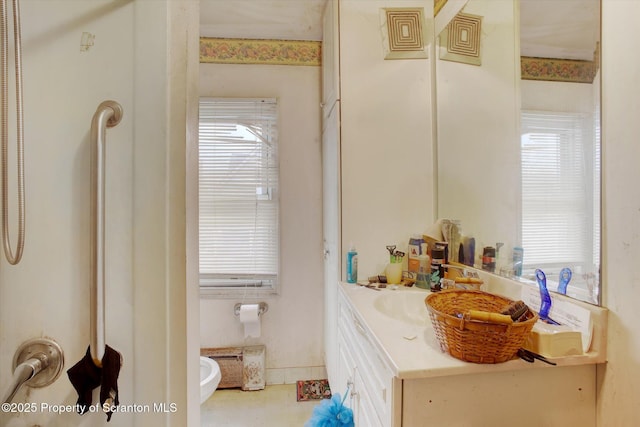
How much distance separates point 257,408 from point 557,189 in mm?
1949

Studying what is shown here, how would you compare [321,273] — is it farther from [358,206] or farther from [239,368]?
[239,368]

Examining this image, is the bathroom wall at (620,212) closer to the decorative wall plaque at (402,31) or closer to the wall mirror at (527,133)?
the wall mirror at (527,133)

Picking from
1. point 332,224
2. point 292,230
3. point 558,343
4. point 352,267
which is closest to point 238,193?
point 292,230

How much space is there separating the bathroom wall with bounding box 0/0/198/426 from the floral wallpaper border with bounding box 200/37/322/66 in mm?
1470

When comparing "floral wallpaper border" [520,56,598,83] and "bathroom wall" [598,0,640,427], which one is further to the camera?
"floral wallpaper border" [520,56,598,83]

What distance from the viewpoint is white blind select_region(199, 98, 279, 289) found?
1814mm

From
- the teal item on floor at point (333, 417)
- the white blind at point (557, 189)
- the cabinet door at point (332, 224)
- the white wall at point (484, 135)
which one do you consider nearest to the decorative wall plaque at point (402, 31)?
the white wall at point (484, 135)

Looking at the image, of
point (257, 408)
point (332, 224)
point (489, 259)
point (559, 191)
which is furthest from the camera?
point (257, 408)

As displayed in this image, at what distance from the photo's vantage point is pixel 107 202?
0.54 m

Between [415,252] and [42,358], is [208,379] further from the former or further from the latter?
[415,252]

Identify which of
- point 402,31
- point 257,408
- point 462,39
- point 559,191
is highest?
point 402,31

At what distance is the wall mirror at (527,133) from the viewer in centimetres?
70

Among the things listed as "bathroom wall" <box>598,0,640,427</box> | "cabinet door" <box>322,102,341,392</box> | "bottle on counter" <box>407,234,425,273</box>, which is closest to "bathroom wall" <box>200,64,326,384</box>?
"cabinet door" <box>322,102,341,392</box>

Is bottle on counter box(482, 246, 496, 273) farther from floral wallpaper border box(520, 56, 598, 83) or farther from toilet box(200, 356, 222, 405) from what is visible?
toilet box(200, 356, 222, 405)
